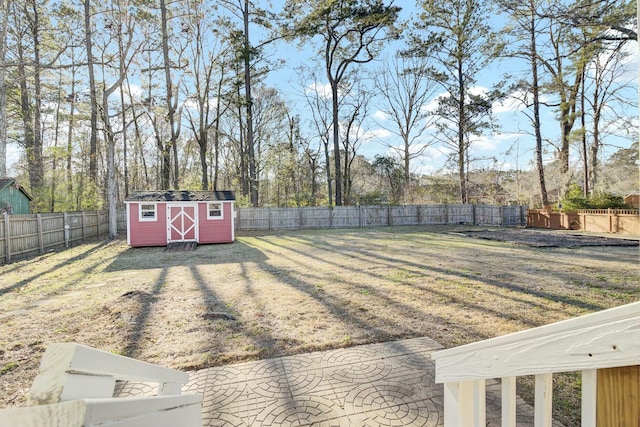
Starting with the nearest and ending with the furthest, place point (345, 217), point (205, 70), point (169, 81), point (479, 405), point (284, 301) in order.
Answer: point (479, 405) → point (284, 301) → point (169, 81) → point (205, 70) → point (345, 217)

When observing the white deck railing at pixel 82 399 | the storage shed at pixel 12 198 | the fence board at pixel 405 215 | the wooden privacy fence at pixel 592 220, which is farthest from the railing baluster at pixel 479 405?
the fence board at pixel 405 215

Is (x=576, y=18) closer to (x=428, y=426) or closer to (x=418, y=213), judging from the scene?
(x=428, y=426)

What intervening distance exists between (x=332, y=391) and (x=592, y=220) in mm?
18132

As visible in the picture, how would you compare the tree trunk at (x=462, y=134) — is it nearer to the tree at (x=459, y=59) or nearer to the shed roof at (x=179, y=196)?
the tree at (x=459, y=59)

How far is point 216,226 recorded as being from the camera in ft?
43.1

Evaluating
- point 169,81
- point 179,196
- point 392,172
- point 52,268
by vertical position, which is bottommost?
point 52,268

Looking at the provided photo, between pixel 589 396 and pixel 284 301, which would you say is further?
pixel 284 301

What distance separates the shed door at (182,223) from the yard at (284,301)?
3482 mm

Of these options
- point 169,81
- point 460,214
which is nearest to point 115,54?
point 169,81

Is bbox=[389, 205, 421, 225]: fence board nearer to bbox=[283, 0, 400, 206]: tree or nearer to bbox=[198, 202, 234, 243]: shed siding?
bbox=[283, 0, 400, 206]: tree

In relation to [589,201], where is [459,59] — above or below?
above

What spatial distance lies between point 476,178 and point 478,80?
740 cm

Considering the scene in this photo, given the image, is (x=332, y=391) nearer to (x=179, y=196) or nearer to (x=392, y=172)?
(x=179, y=196)

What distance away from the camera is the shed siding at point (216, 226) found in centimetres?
1293
